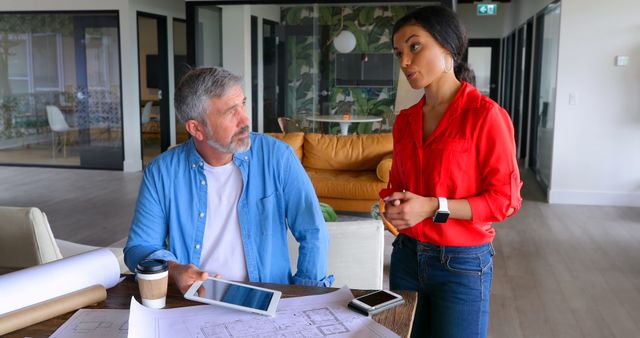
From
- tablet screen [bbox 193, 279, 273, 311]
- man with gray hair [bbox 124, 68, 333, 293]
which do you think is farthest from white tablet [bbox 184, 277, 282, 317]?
man with gray hair [bbox 124, 68, 333, 293]

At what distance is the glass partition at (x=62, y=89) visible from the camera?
8.66 meters

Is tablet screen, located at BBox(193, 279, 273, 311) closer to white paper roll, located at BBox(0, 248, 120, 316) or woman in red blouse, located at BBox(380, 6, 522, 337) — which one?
white paper roll, located at BBox(0, 248, 120, 316)

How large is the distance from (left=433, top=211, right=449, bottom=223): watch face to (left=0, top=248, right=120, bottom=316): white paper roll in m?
0.86

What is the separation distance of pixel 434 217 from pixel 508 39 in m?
11.1

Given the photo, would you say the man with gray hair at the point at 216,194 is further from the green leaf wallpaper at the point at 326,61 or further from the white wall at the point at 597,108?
the green leaf wallpaper at the point at 326,61

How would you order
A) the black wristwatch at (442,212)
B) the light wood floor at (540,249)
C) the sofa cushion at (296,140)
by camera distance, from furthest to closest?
the sofa cushion at (296,140), the light wood floor at (540,249), the black wristwatch at (442,212)

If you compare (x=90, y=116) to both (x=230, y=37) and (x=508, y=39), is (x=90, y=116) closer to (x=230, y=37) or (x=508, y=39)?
(x=230, y=37)

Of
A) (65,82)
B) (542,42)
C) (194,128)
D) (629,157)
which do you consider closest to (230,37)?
(65,82)

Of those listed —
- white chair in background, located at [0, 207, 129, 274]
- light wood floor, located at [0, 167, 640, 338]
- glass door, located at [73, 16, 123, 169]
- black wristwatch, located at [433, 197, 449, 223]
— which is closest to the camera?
black wristwatch, located at [433, 197, 449, 223]

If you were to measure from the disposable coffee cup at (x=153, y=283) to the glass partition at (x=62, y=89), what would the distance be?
777cm

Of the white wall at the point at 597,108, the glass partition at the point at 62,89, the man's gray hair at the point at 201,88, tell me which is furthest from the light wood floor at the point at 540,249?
the man's gray hair at the point at 201,88

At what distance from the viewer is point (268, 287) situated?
5.13 feet

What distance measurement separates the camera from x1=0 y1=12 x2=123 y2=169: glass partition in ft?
28.4

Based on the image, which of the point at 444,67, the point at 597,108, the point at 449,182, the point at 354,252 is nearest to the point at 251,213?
the point at 449,182
